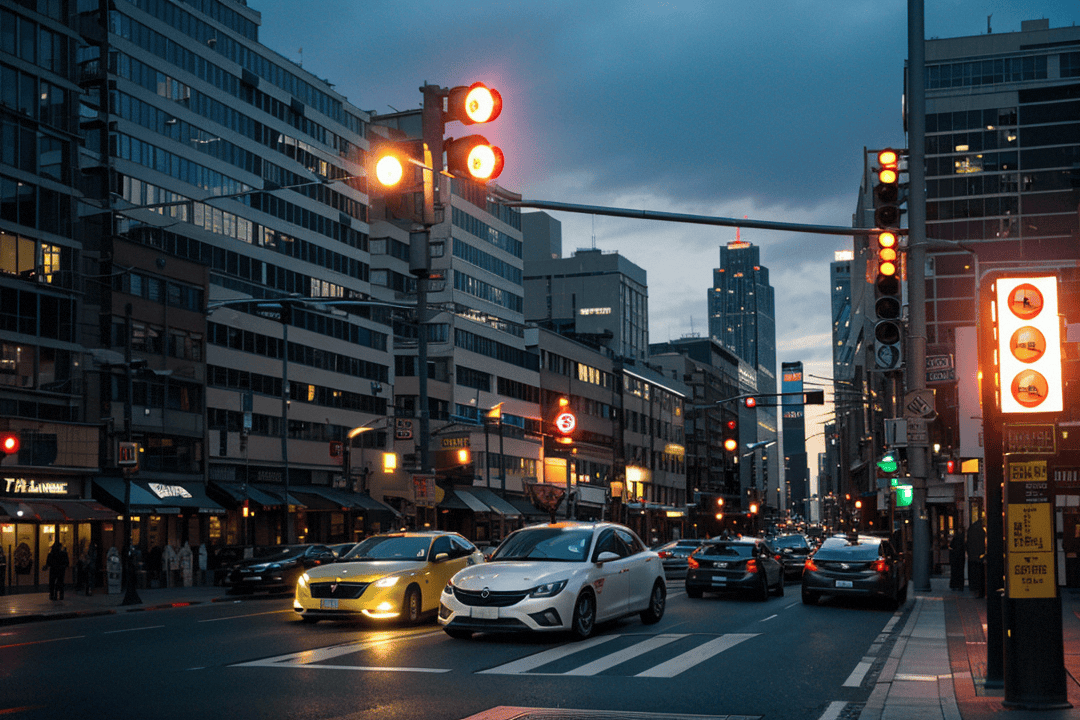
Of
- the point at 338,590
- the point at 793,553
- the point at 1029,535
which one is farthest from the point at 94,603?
the point at 1029,535

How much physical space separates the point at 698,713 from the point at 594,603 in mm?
6311

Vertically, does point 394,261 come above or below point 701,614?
above

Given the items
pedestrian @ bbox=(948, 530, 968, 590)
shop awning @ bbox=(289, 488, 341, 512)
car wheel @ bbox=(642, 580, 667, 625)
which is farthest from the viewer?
shop awning @ bbox=(289, 488, 341, 512)

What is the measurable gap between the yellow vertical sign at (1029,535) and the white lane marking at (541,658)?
5237 millimetres

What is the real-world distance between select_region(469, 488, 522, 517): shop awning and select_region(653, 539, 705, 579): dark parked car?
123 feet

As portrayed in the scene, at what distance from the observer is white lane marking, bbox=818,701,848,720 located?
10055 millimetres

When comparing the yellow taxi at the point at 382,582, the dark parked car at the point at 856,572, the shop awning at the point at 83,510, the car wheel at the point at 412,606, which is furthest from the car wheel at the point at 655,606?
the shop awning at the point at 83,510

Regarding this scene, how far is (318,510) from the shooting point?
62156 millimetres

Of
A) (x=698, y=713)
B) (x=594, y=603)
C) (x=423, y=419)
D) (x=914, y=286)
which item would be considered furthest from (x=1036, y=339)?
(x=423, y=419)

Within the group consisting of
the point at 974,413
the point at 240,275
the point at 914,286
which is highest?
the point at 240,275

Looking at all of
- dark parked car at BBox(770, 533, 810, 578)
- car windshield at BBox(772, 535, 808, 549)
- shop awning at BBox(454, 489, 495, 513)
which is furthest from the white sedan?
shop awning at BBox(454, 489, 495, 513)

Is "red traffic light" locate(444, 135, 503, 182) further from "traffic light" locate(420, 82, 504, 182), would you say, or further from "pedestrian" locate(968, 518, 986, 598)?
"pedestrian" locate(968, 518, 986, 598)

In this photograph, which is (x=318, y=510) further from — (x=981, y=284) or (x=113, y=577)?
(x=981, y=284)

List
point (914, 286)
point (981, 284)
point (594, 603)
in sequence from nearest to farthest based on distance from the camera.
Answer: point (981, 284) < point (594, 603) < point (914, 286)
